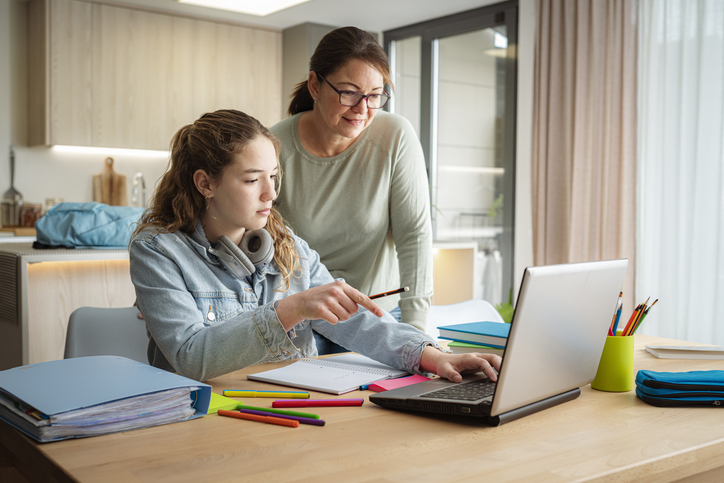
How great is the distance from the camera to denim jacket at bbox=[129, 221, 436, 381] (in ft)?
3.72

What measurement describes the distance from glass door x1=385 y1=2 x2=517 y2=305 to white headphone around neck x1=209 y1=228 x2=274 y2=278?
3.12 metres

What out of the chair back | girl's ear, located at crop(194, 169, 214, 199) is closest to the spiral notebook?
girl's ear, located at crop(194, 169, 214, 199)

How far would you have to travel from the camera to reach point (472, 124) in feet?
15.9

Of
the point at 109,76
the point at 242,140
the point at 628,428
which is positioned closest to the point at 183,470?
the point at 628,428

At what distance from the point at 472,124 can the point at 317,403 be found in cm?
408

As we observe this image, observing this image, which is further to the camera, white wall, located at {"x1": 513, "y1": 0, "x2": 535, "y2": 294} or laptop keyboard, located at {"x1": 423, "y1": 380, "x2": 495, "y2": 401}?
white wall, located at {"x1": 513, "y1": 0, "x2": 535, "y2": 294}

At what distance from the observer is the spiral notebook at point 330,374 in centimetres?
112

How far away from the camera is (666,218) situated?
11.7 ft

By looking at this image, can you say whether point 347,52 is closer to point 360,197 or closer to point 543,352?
point 360,197

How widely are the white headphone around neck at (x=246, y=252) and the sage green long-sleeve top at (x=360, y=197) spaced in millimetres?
381

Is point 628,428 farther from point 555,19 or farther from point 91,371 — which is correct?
point 555,19

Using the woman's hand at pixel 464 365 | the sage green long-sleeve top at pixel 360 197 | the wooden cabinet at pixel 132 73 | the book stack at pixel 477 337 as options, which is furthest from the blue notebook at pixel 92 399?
the wooden cabinet at pixel 132 73

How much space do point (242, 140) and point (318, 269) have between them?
14.7 inches

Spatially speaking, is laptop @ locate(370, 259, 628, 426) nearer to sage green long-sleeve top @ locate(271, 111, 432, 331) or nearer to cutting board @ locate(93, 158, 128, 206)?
sage green long-sleeve top @ locate(271, 111, 432, 331)
